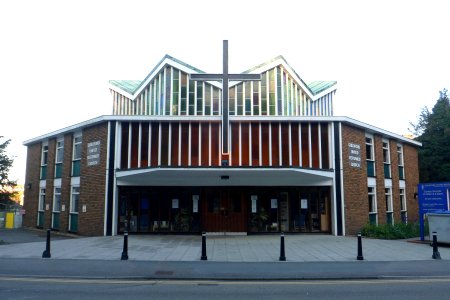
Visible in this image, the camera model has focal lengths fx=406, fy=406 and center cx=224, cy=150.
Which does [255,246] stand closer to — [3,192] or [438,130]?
[3,192]

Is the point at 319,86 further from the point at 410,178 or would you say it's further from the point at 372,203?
the point at 372,203

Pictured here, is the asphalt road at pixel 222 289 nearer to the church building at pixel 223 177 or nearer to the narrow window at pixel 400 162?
the church building at pixel 223 177

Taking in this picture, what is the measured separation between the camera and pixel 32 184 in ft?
89.4

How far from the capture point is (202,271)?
10930mm

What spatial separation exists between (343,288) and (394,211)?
17629mm

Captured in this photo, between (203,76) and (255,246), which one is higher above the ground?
(203,76)

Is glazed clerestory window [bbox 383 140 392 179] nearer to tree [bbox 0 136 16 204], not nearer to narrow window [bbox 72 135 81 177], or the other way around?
narrow window [bbox 72 135 81 177]

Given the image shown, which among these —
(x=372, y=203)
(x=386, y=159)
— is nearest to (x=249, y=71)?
(x=386, y=159)

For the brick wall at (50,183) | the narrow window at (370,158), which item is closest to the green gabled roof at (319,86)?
the narrow window at (370,158)

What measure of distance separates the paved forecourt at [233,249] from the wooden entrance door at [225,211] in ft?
3.87

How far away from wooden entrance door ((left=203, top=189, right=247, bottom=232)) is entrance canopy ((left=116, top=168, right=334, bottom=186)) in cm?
67

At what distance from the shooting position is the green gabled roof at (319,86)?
2103 inches

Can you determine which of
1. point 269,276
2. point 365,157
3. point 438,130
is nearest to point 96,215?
point 269,276

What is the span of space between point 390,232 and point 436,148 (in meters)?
19.9
